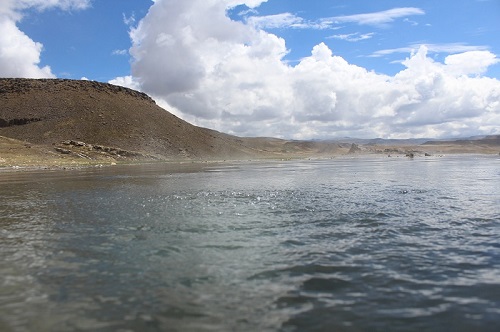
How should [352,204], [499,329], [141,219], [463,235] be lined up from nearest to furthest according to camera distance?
[499,329] → [463,235] → [141,219] → [352,204]

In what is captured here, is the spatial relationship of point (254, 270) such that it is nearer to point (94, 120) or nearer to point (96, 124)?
point (96, 124)

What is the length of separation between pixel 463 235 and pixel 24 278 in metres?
14.9

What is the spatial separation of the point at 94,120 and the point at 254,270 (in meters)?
168

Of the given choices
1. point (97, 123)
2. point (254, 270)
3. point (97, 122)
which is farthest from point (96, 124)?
point (254, 270)

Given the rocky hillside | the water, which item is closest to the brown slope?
the rocky hillside

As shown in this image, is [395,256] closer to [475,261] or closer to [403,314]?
[475,261]

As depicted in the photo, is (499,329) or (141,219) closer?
(499,329)

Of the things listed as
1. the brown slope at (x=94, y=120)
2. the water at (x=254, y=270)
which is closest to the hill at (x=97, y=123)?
the brown slope at (x=94, y=120)

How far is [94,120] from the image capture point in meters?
164

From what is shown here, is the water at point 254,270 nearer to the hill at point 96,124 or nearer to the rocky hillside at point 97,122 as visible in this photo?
the hill at point 96,124

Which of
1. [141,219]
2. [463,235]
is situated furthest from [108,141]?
[463,235]

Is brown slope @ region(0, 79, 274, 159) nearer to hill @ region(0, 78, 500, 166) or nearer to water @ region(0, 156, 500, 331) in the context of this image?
hill @ region(0, 78, 500, 166)

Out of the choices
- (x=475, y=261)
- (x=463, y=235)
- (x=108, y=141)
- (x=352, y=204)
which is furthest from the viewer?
(x=108, y=141)

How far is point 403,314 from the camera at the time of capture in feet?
26.4
